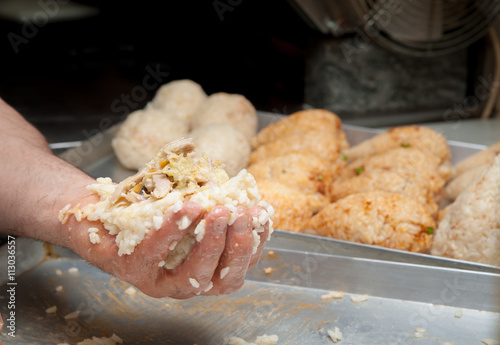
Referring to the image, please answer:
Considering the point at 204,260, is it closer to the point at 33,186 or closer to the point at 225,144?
the point at 33,186

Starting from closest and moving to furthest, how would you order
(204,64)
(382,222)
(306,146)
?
(382,222) < (306,146) < (204,64)

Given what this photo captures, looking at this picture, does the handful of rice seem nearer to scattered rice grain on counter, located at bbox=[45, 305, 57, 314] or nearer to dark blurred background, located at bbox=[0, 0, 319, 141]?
scattered rice grain on counter, located at bbox=[45, 305, 57, 314]

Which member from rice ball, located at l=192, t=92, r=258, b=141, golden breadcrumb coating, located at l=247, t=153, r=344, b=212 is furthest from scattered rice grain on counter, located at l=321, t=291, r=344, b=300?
rice ball, located at l=192, t=92, r=258, b=141

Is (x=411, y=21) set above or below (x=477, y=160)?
above

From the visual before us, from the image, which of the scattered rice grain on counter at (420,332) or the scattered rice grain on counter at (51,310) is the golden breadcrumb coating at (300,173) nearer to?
the scattered rice grain on counter at (420,332)

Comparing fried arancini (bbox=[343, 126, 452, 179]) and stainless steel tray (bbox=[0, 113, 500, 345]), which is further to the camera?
fried arancini (bbox=[343, 126, 452, 179])

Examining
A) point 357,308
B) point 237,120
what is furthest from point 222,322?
point 237,120

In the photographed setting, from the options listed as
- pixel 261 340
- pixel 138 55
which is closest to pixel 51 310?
pixel 261 340
